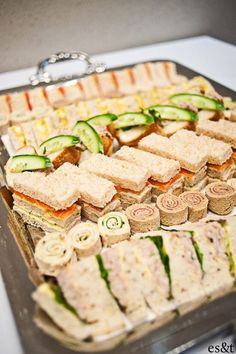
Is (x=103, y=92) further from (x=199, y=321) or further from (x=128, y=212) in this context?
(x=199, y=321)

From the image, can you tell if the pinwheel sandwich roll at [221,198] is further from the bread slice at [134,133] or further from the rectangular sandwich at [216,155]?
the bread slice at [134,133]

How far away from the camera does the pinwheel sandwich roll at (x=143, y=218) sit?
2.38 m

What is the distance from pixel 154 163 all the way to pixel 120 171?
24 centimetres

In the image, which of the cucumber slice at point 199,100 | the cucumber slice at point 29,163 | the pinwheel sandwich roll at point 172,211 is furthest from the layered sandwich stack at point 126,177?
the cucumber slice at point 199,100

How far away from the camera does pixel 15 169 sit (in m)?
2.76

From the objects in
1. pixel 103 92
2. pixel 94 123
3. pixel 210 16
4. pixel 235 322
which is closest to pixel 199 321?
pixel 235 322

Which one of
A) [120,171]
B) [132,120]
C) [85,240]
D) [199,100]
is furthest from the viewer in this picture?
[199,100]

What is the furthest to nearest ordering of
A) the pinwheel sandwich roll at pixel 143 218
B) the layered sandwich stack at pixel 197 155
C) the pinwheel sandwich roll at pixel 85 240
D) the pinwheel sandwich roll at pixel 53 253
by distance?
1. the layered sandwich stack at pixel 197 155
2. the pinwheel sandwich roll at pixel 143 218
3. the pinwheel sandwich roll at pixel 85 240
4. the pinwheel sandwich roll at pixel 53 253

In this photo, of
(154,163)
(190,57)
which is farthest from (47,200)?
(190,57)

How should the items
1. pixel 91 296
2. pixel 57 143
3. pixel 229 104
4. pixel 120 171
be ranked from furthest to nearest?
pixel 229 104 < pixel 57 143 < pixel 120 171 < pixel 91 296

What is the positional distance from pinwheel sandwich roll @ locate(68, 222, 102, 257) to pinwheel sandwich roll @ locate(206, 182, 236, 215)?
755 mm

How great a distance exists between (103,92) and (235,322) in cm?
257

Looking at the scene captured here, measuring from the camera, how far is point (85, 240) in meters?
2.24

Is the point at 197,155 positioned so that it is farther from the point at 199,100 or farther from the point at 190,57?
the point at 190,57
